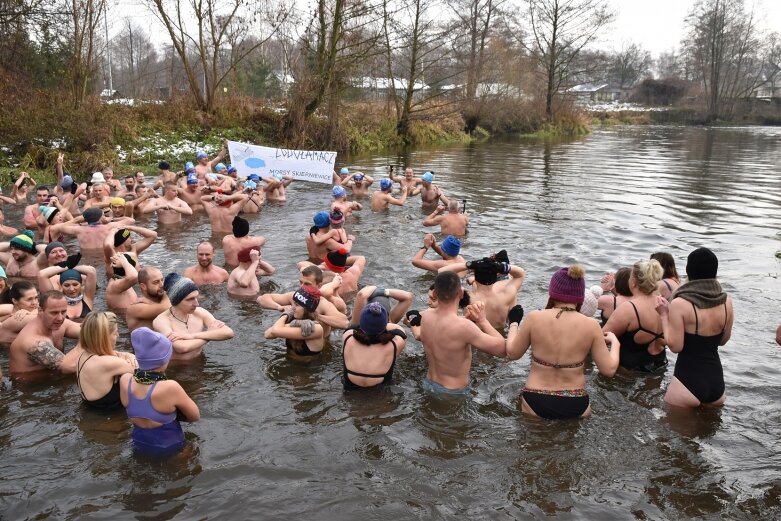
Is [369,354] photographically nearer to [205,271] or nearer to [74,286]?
[74,286]

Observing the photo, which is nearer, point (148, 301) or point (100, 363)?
point (100, 363)

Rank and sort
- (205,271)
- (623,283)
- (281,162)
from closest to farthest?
(623,283)
(205,271)
(281,162)

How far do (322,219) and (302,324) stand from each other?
11.2 ft

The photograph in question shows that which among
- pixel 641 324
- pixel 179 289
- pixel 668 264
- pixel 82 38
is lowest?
pixel 641 324

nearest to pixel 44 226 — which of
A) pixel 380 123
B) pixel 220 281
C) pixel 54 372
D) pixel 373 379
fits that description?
pixel 220 281

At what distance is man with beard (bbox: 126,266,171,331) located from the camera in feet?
20.2

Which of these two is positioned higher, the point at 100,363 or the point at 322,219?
the point at 322,219

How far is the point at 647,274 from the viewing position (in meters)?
5.50

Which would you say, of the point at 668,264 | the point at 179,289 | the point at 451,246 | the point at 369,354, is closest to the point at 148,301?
the point at 179,289

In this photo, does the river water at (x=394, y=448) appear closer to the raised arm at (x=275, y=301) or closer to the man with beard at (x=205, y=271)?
the man with beard at (x=205, y=271)

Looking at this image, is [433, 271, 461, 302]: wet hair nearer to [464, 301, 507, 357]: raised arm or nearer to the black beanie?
[464, 301, 507, 357]: raised arm

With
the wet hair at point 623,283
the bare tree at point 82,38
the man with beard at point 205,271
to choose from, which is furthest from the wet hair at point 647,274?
the bare tree at point 82,38

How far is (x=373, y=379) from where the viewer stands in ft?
17.9

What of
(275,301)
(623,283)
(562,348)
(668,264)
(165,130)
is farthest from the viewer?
(165,130)
